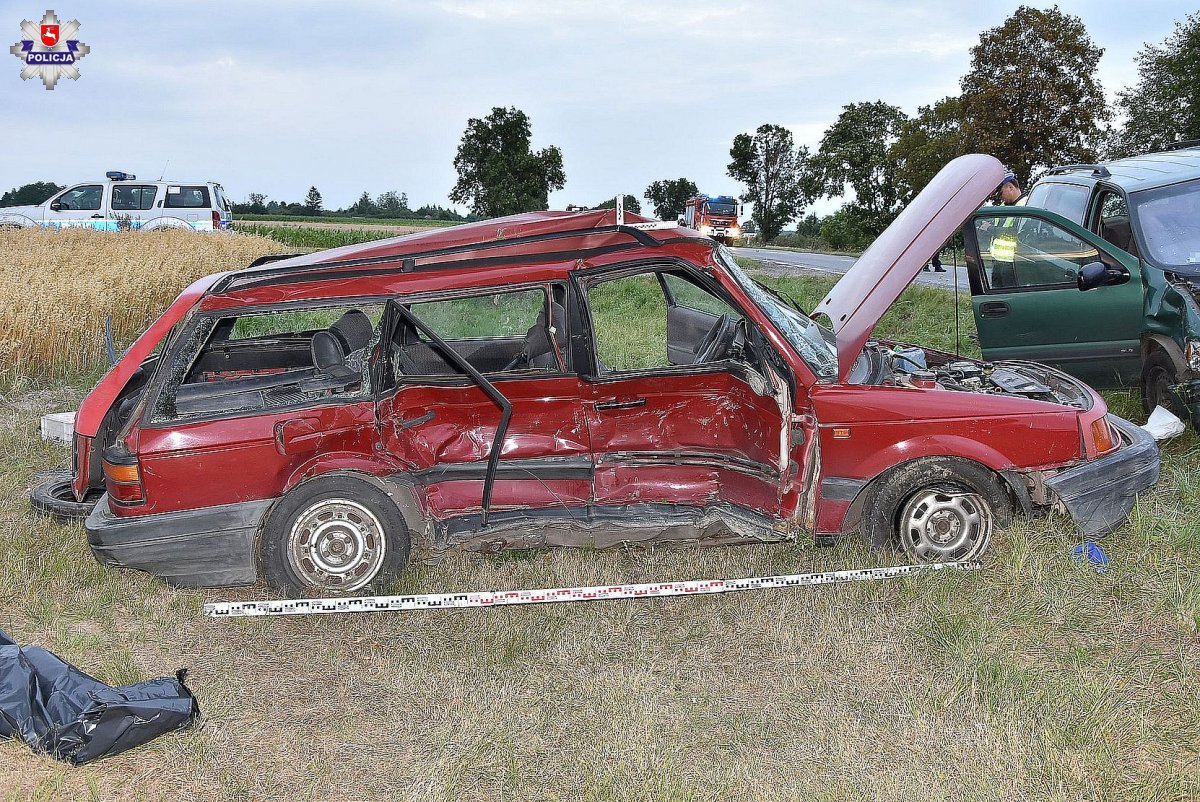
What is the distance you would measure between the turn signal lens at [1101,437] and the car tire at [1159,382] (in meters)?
1.90

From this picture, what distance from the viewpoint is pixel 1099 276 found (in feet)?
21.9

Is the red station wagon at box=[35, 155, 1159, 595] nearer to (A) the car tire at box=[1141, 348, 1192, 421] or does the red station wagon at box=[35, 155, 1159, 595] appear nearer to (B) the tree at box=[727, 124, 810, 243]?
(A) the car tire at box=[1141, 348, 1192, 421]

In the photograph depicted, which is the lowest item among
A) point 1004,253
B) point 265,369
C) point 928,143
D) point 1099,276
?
point 265,369

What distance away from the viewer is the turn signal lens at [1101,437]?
4941 millimetres

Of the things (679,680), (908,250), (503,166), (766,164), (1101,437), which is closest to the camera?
(679,680)

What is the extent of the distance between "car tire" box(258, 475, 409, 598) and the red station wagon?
12mm

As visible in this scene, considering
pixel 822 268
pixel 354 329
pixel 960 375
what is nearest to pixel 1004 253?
pixel 960 375

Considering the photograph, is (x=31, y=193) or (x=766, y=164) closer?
(x=31, y=193)

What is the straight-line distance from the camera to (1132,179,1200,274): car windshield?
22.7 feet

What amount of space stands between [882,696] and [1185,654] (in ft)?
4.78

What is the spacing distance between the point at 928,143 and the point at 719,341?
35.9 metres

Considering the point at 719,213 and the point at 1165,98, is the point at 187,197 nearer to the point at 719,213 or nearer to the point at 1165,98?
the point at 719,213

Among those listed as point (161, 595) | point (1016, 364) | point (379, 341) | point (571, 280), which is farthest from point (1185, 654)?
point (161, 595)

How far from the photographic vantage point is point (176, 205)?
24047 mm
